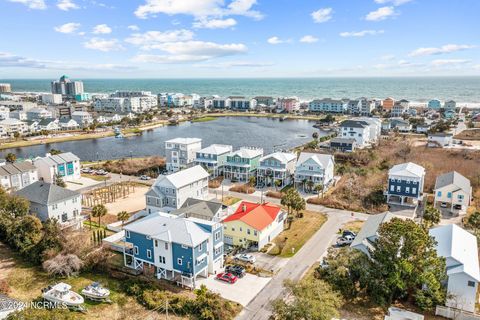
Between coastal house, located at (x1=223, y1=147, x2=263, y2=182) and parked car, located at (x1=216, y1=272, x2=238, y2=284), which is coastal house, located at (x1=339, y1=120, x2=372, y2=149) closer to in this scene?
coastal house, located at (x1=223, y1=147, x2=263, y2=182)

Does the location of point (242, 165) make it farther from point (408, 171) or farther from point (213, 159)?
point (408, 171)

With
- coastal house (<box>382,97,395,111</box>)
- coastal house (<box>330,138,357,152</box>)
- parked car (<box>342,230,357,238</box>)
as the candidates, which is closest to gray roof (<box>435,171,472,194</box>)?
parked car (<box>342,230,357,238</box>)

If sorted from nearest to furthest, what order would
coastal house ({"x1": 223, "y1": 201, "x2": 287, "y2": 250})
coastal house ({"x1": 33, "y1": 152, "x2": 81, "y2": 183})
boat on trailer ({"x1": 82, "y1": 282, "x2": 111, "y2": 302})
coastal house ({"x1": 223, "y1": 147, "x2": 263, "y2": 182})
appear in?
boat on trailer ({"x1": 82, "y1": 282, "x2": 111, "y2": 302}) < coastal house ({"x1": 223, "y1": 201, "x2": 287, "y2": 250}) < coastal house ({"x1": 33, "y1": 152, "x2": 81, "y2": 183}) < coastal house ({"x1": 223, "y1": 147, "x2": 263, "y2": 182})

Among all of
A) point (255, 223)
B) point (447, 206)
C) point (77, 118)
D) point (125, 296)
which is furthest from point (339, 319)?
point (77, 118)

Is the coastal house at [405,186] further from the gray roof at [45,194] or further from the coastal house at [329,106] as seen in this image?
the coastal house at [329,106]

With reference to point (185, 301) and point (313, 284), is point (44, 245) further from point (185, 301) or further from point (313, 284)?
point (313, 284)

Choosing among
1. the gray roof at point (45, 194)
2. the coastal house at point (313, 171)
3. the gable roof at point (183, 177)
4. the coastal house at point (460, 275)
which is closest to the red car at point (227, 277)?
the coastal house at point (460, 275)
